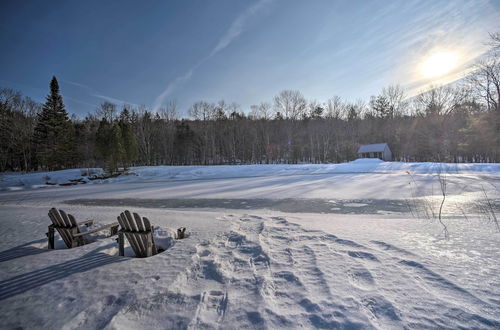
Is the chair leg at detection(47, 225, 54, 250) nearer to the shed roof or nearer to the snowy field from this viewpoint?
the snowy field

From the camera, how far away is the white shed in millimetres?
41531

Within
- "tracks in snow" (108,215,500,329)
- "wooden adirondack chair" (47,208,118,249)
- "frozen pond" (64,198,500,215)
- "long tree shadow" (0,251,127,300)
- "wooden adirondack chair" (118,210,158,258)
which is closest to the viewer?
"tracks in snow" (108,215,500,329)

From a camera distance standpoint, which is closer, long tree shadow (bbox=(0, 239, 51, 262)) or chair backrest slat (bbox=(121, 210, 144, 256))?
chair backrest slat (bbox=(121, 210, 144, 256))

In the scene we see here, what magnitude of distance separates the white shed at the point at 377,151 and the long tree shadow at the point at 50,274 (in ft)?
155

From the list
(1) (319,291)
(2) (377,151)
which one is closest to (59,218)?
(1) (319,291)

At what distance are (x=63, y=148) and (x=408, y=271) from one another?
154ft

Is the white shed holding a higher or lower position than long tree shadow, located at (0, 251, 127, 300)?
higher

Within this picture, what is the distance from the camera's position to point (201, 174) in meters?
25.4

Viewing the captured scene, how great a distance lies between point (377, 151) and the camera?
41625 mm

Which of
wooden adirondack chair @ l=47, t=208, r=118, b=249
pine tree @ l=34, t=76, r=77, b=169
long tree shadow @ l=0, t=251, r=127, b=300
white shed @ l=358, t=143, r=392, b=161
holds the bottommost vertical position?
long tree shadow @ l=0, t=251, r=127, b=300

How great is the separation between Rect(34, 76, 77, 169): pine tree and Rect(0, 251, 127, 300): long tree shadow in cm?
4174

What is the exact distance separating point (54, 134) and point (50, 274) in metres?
43.5

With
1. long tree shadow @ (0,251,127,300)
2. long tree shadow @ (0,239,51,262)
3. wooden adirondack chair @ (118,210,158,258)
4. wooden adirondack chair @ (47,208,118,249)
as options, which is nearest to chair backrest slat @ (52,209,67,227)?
wooden adirondack chair @ (47,208,118,249)

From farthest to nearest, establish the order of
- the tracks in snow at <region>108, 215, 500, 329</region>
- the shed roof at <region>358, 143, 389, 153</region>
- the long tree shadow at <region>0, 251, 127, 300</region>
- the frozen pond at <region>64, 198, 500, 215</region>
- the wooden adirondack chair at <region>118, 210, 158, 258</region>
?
1. the shed roof at <region>358, 143, 389, 153</region>
2. the frozen pond at <region>64, 198, 500, 215</region>
3. the wooden adirondack chair at <region>118, 210, 158, 258</region>
4. the long tree shadow at <region>0, 251, 127, 300</region>
5. the tracks in snow at <region>108, 215, 500, 329</region>
